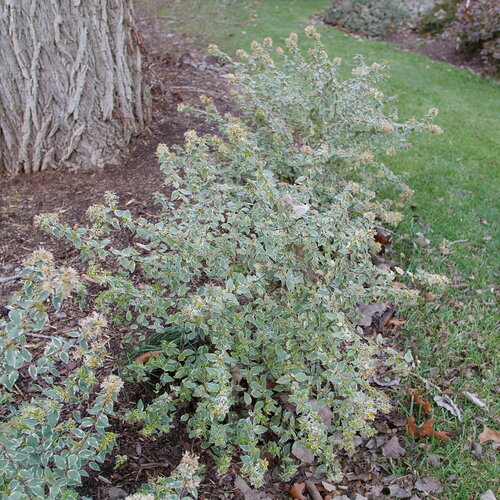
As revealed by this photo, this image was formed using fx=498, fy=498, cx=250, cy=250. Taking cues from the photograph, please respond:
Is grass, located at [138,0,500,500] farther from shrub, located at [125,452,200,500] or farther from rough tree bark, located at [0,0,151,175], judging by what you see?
rough tree bark, located at [0,0,151,175]

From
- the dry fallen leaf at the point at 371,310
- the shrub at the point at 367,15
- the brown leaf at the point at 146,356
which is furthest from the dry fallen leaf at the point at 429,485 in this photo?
the shrub at the point at 367,15

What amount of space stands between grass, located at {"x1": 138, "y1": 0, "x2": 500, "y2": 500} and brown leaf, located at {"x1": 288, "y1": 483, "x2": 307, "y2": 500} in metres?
0.51

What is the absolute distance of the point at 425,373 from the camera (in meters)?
2.85

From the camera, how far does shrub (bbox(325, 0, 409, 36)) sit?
1003cm

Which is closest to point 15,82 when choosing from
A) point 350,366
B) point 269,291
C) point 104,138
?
point 104,138

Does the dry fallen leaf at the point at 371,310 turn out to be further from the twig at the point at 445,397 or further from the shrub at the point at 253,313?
the shrub at the point at 253,313

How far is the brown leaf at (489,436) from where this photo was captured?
250cm

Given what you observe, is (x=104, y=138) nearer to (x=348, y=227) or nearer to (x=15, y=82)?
(x=15, y=82)

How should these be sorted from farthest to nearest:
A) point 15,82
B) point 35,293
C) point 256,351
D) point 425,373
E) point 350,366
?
point 15,82 → point 425,373 → point 256,351 → point 350,366 → point 35,293

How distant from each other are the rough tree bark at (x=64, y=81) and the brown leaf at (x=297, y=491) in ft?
8.58

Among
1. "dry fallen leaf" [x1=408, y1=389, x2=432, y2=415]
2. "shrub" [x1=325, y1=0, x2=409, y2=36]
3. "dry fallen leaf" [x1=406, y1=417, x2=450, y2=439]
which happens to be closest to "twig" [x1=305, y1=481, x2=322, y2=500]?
"dry fallen leaf" [x1=406, y1=417, x2=450, y2=439]

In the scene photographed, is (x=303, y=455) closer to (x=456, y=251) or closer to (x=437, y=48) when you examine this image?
(x=456, y=251)

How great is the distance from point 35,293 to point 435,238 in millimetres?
3246

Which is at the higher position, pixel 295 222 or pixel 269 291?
pixel 295 222
